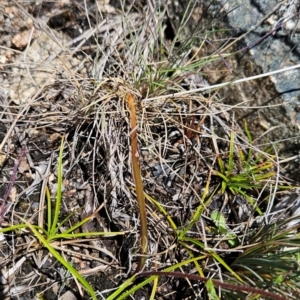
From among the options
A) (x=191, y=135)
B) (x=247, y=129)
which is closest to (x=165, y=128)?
(x=191, y=135)

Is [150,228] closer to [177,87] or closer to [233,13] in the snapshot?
[177,87]

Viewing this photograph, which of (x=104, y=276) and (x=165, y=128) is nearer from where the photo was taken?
(x=104, y=276)

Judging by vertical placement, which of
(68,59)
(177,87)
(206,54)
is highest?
(68,59)

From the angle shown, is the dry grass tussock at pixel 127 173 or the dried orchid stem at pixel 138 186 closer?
the dried orchid stem at pixel 138 186

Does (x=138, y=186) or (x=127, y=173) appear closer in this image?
(x=138, y=186)

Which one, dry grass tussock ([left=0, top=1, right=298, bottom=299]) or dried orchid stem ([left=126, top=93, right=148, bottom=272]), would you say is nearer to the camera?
dried orchid stem ([left=126, top=93, right=148, bottom=272])

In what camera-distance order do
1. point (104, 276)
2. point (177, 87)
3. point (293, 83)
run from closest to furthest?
point (104, 276)
point (293, 83)
point (177, 87)

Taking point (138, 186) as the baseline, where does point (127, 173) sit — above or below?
above

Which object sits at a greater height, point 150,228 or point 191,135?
point 191,135
